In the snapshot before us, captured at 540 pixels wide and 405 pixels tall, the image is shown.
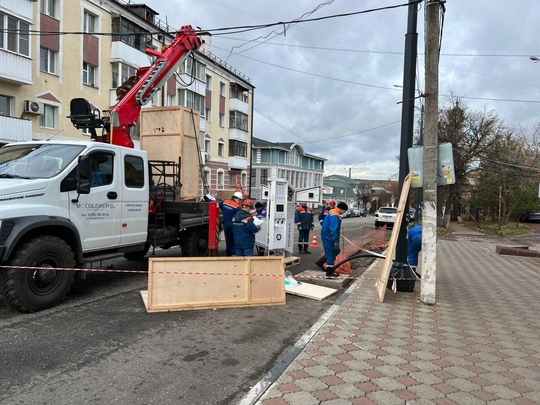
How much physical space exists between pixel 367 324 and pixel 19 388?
3983 millimetres

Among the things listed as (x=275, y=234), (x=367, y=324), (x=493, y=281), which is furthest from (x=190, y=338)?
(x=493, y=281)

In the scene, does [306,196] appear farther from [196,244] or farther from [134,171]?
[134,171]

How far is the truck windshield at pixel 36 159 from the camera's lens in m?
5.80

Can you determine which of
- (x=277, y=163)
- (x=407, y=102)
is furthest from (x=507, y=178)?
(x=277, y=163)

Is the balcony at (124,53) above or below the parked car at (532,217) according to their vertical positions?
above

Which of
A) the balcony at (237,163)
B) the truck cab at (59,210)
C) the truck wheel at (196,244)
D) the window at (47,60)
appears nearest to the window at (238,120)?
the balcony at (237,163)

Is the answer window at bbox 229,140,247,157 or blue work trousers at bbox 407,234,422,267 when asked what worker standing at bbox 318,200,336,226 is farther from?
window at bbox 229,140,247,157

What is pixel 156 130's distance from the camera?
9.30 m

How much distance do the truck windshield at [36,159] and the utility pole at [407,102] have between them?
18.2 ft

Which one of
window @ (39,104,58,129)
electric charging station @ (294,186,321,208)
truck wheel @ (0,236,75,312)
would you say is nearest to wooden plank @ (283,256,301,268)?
electric charging station @ (294,186,321,208)

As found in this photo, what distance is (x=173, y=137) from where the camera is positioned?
29.9 feet

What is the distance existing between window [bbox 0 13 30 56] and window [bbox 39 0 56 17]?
1714 mm

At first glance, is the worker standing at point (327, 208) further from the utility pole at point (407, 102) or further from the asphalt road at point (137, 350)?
the asphalt road at point (137, 350)

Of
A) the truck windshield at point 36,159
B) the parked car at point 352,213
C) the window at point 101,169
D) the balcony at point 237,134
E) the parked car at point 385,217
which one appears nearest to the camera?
the truck windshield at point 36,159
